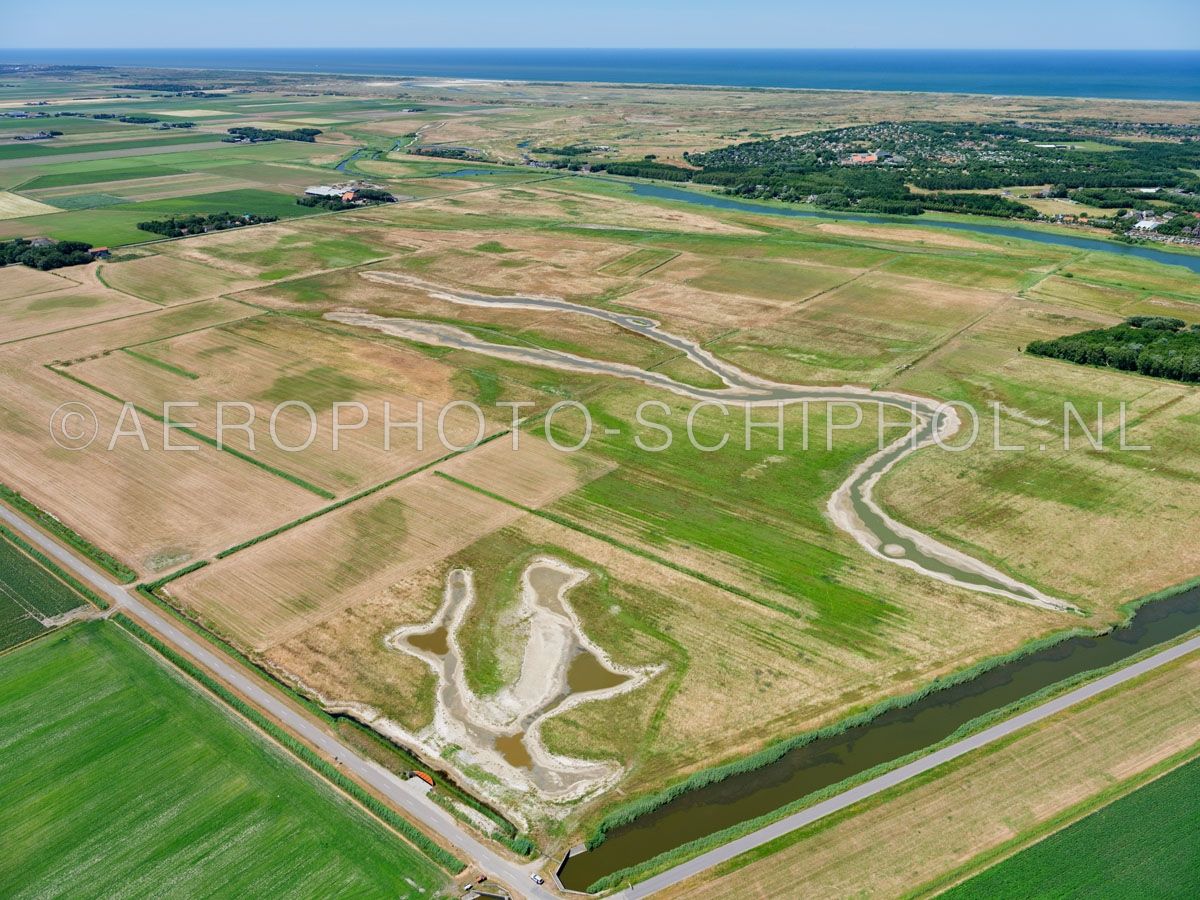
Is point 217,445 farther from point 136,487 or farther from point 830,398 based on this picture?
point 830,398

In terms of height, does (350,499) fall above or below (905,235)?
below

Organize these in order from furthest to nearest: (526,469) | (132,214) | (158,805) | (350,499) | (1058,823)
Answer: (132,214)
(526,469)
(350,499)
(158,805)
(1058,823)

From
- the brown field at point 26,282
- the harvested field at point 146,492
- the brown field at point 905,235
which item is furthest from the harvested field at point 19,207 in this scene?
the brown field at point 905,235

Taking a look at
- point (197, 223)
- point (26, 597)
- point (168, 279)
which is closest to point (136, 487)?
point (26, 597)

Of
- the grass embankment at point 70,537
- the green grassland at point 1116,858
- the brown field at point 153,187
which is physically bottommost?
the green grassland at point 1116,858

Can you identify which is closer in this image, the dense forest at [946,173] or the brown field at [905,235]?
the brown field at [905,235]

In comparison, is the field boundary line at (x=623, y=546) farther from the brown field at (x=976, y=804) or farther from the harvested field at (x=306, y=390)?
the brown field at (x=976, y=804)

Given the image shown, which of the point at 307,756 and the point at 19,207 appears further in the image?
the point at 19,207
